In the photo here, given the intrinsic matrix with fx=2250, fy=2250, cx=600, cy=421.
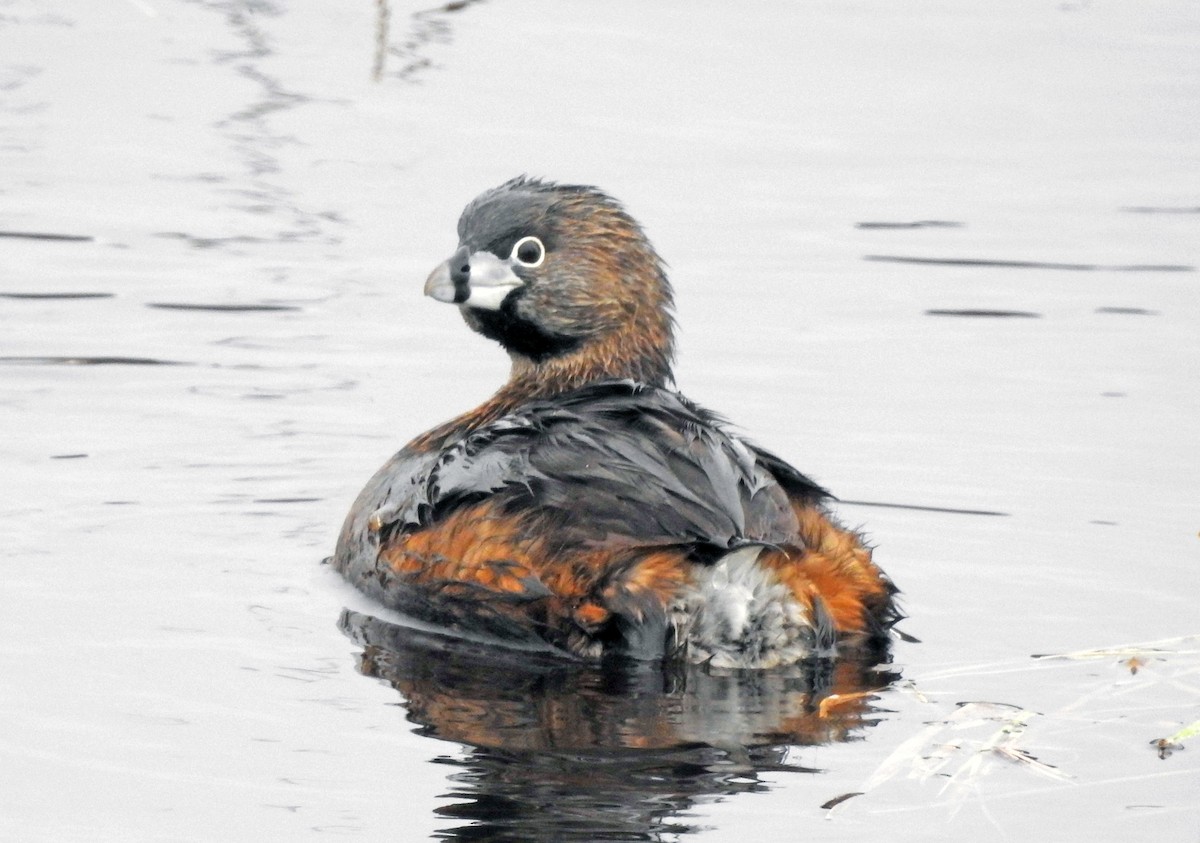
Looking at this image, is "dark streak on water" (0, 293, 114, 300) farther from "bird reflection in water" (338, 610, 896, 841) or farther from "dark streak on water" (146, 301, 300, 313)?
"bird reflection in water" (338, 610, 896, 841)

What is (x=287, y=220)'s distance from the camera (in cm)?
1002

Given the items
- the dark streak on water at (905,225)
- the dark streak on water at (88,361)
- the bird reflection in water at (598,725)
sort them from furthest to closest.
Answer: the dark streak on water at (905,225), the dark streak on water at (88,361), the bird reflection in water at (598,725)

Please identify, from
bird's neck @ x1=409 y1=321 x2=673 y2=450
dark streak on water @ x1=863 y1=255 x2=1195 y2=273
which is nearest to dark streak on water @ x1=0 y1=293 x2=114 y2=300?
bird's neck @ x1=409 y1=321 x2=673 y2=450

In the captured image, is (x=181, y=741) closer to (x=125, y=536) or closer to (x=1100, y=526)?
(x=125, y=536)

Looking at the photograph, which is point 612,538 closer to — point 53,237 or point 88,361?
point 88,361

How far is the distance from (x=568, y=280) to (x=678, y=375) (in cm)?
196

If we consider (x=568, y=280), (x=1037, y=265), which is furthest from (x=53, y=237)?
(x=1037, y=265)

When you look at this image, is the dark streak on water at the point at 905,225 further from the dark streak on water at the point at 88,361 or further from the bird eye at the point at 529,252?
the bird eye at the point at 529,252

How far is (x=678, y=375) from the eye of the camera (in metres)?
8.45

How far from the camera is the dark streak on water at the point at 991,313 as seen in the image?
30.0 feet

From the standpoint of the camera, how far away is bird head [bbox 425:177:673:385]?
6531mm

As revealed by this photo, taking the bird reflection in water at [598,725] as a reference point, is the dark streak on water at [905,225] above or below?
above

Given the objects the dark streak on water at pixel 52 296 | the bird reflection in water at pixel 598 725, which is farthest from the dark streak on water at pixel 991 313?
the bird reflection in water at pixel 598 725

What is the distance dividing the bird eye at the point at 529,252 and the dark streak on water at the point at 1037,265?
3472 millimetres
